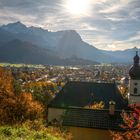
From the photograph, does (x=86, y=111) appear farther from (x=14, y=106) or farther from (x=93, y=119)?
(x=14, y=106)

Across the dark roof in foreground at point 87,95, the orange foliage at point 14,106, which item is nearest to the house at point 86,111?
the dark roof in foreground at point 87,95

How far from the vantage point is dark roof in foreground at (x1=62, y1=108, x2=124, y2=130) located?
115ft

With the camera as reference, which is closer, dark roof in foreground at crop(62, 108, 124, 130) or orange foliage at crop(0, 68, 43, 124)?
dark roof in foreground at crop(62, 108, 124, 130)

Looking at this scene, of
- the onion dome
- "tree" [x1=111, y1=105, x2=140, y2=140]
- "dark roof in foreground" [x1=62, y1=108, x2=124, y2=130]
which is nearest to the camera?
"tree" [x1=111, y1=105, x2=140, y2=140]

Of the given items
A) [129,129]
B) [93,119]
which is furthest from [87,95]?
[129,129]

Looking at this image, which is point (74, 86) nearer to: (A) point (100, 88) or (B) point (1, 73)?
(A) point (100, 88)

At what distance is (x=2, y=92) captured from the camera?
5294 cm

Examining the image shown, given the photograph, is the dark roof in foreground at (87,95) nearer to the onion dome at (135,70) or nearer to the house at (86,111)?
the house at (86,111)

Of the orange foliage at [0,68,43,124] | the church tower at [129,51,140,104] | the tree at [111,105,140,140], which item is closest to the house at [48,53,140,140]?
the church tower at [129,51,140,104]

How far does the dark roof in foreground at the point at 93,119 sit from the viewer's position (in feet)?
115

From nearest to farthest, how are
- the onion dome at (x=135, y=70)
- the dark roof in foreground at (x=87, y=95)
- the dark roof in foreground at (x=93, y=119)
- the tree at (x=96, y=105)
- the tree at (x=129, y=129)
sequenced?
1. the tree at (x=129, y=129)
2. the dark roof in foreground at (x=93, y=119)
3. the tree at (x=96, y=105)
4. the onion dome at (x=135, y=70)
5. the dark roof in foreground at (x=87, y=95)

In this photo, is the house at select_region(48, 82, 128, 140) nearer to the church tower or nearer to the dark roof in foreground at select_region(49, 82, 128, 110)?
the dark roof in foreground at select_region(49, 82, 128, 110)

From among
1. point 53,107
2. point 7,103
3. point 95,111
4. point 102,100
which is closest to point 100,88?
point 102,100

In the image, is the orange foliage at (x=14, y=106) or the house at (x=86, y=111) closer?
the house at (x=86, y=111)
